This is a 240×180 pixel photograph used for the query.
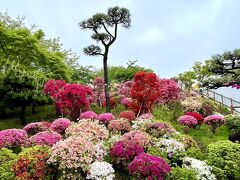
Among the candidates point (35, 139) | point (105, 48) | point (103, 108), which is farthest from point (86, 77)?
point (35, 139)

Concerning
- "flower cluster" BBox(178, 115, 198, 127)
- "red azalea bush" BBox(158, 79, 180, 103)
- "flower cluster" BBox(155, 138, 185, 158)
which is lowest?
"flower cluster" BBox(155, 138, 185, 158)

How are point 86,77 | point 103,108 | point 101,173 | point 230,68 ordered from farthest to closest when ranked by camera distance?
point 86,77 → point 103,108 → point 230,68 → point 101,173

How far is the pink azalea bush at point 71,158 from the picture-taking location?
9844mm

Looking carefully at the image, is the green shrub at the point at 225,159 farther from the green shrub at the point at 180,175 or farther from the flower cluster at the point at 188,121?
the flower cluster at the point at 188,121

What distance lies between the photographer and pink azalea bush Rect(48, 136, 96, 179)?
984 cm

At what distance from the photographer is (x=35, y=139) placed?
479 inches

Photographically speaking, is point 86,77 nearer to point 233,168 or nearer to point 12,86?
point 12,86

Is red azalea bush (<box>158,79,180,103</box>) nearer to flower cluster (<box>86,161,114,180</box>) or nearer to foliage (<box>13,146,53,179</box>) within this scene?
flower cluster (<box>86,161,114,180</box>)

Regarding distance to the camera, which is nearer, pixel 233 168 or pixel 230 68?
pixel 233 168

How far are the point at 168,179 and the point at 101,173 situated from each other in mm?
1691

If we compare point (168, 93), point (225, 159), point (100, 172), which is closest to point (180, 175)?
point (100, 172)

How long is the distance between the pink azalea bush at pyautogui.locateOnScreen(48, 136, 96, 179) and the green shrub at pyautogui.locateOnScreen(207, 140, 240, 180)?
3.58 metres

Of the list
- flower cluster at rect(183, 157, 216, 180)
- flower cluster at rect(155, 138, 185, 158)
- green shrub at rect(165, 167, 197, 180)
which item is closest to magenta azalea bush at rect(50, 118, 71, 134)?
flower cluster at rect(155, 138, 185, 158)

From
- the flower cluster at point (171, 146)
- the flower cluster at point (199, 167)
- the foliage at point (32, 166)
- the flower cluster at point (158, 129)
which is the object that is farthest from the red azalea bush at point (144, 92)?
the foliage at point (32, 166)
